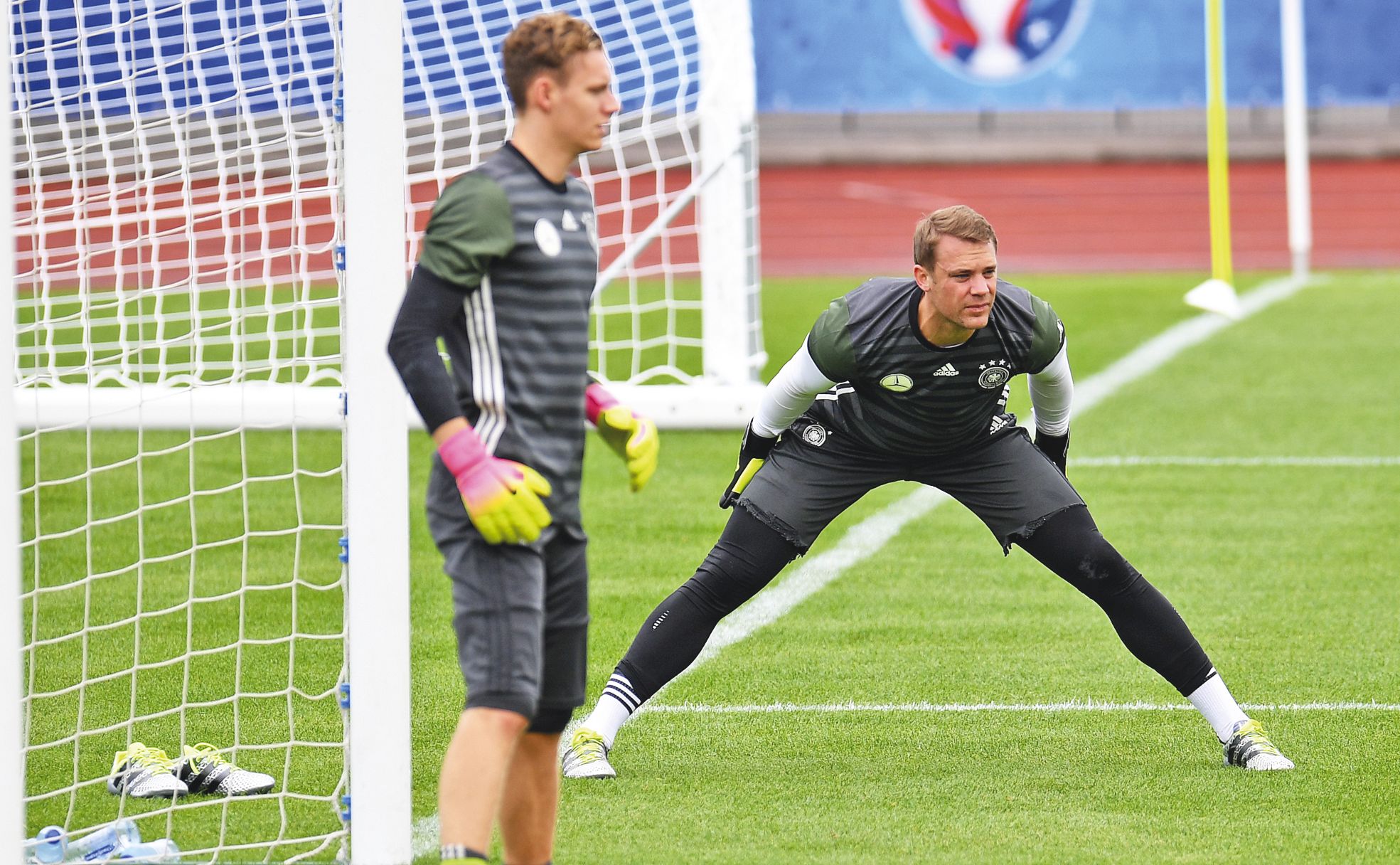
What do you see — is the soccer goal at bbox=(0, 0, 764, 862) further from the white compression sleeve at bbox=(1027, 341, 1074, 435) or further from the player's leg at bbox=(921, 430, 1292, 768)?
the white compression sleeve at bbox=(1027, 341, 1074, 435)

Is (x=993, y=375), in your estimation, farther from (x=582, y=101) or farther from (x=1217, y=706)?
(x=582, y=101)

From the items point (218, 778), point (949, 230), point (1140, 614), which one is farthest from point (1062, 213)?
point (218, 778)

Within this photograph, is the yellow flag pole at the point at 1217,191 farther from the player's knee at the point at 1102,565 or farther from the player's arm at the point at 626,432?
the player's arm at the point at 626,432

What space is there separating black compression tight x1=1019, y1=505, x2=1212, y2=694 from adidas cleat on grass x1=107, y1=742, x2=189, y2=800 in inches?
85.2

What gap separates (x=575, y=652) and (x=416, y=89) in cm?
810

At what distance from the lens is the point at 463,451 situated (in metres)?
3.29

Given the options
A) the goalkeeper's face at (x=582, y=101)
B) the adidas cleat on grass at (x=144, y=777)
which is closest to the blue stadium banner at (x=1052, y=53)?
the adidas cleat on grass at (x=144, y=777)

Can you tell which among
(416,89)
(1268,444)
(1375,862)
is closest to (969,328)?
(1375,862)

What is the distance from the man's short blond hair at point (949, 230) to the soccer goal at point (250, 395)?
1.27 metres

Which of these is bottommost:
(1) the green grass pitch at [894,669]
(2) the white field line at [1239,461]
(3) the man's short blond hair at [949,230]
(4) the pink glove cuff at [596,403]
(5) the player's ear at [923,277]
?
(2) the white field line at [1239,461]

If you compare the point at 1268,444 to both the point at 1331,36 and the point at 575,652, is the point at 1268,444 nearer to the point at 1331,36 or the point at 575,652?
the point at 575,652

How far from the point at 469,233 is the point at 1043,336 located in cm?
190

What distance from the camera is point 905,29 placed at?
2352 centimetres

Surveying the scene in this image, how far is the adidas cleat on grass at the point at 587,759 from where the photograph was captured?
4812mm
